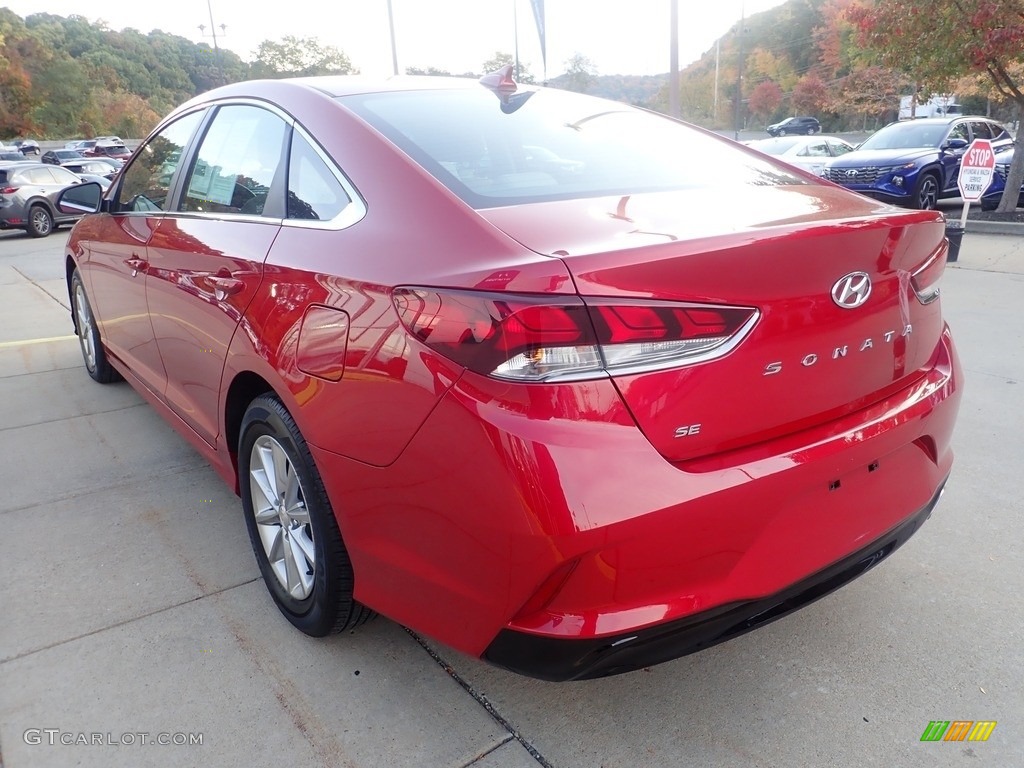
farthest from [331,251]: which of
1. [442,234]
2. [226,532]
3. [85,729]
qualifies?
[226,532]

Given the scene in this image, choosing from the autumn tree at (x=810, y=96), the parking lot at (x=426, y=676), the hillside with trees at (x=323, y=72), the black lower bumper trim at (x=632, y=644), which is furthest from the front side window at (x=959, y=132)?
the autumn tree at (x=810, y=96)

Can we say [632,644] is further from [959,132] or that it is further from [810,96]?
[810,96]

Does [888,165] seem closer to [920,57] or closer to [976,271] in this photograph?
[920,57]

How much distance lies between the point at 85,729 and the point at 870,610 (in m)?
2.28

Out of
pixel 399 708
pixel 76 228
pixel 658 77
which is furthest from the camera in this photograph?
pixel 658 77

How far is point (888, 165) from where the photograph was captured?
40.6ft

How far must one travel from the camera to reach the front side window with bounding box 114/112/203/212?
3297mm

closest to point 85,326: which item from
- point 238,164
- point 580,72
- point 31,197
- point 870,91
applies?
point 238,164

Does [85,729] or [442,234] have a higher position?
[442,234]

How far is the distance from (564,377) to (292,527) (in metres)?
1.22

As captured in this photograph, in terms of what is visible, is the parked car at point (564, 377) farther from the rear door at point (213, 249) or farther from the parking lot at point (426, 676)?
the parking lot at point (426, 676)

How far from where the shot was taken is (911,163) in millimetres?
12211

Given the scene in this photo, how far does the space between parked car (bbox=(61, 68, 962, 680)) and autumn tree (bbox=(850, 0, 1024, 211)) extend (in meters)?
9.79

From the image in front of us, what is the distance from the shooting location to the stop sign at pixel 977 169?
347 inches
